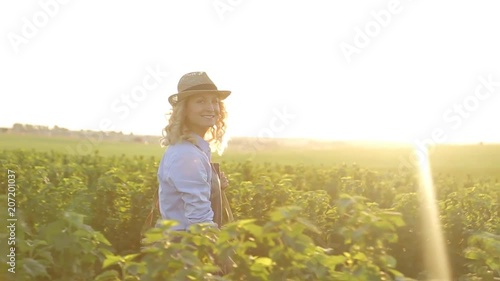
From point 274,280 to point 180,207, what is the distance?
134cm

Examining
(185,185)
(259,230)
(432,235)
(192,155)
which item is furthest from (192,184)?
(432,235)

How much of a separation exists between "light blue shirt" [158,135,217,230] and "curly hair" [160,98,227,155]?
0.06m

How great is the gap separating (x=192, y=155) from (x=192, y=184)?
18cm

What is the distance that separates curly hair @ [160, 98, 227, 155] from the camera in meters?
4.23

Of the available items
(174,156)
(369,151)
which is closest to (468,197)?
(174,156)

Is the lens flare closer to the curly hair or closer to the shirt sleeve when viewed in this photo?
the curly hair

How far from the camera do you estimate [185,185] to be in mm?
3982

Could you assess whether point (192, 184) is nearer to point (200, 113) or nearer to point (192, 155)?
point (192, 155)

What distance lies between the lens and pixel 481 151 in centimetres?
4456

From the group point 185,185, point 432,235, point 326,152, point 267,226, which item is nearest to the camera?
point 267,226

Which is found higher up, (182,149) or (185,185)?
(182,149)

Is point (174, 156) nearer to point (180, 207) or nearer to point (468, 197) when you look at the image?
point (180, 207)

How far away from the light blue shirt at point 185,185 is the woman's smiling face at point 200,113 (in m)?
0.22

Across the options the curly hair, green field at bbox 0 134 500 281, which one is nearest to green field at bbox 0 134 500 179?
green field at bbox 0 134 500 281
